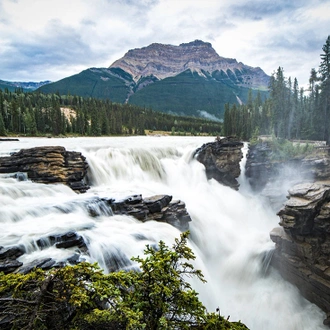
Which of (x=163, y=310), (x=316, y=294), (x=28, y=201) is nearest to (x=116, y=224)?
(x=28, y=201)

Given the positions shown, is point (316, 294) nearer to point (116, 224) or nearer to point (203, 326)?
point (116, 224)

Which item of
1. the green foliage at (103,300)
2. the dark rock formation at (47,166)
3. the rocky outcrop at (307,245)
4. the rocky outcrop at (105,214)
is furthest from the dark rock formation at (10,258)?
Result: the rocky outcrop at (307,245)

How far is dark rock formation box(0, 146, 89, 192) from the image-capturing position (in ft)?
62.5

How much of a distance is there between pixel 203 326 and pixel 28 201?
47.9 feet

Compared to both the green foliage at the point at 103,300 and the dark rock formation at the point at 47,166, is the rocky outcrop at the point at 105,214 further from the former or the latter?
the dark rock formation at the point at 47,166

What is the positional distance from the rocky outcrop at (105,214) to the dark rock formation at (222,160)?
58.3 feet

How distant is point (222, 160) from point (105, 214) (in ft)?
77.7

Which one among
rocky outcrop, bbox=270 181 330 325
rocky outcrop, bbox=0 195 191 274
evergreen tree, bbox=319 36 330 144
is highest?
evergreen tree, bbox=319 36 330 144

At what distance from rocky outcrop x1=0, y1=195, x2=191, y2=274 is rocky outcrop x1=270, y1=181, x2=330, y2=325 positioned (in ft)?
23.0

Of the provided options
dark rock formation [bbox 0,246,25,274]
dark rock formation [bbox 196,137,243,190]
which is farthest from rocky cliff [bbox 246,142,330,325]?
dark rock formation [bbox 196,137,243,190]

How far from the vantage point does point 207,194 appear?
2900 centimetres

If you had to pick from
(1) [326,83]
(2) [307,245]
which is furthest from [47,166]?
(1) [326,83]

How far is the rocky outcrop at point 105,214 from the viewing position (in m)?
8.39

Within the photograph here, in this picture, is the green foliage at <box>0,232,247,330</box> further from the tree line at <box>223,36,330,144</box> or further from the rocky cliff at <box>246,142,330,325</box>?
the tree line at <box>223,36,330,144</box>
